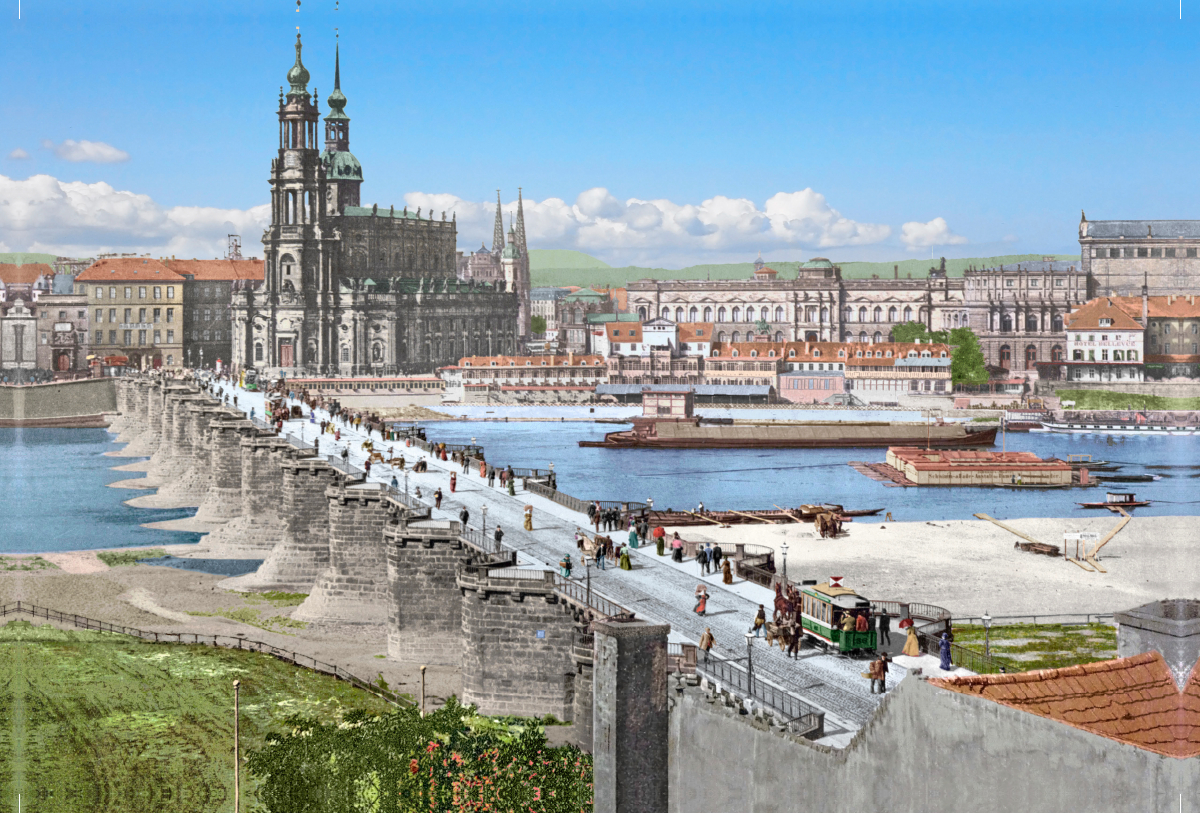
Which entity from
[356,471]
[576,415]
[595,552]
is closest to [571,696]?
[595,552]

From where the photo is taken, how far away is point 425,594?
4647cm

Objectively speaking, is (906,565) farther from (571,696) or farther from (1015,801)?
(1015,801)

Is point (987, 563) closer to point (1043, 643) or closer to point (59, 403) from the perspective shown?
point (1043, 643)

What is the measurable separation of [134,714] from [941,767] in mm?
31541

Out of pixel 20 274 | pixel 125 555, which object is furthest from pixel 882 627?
pixel 20 274

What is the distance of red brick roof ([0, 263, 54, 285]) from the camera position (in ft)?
625

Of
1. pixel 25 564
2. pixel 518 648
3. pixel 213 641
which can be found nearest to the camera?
pixel 518 648

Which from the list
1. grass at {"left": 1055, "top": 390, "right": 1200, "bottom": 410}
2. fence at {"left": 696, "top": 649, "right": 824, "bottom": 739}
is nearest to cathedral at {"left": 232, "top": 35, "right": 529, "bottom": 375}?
grass at {"left": 1055, "top": 390, "right": 1200, "bottom": 410}

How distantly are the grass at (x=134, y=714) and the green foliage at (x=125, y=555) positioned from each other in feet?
53.3

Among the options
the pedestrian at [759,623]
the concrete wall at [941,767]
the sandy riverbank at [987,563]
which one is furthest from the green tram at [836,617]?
the sandy riverbank at [987,563]

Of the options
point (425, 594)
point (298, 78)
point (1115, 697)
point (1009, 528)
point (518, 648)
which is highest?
point (298, 78)

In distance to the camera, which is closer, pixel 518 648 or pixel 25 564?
pixel 518 648

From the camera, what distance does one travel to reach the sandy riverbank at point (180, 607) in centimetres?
4644

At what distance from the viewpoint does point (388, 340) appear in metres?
194
